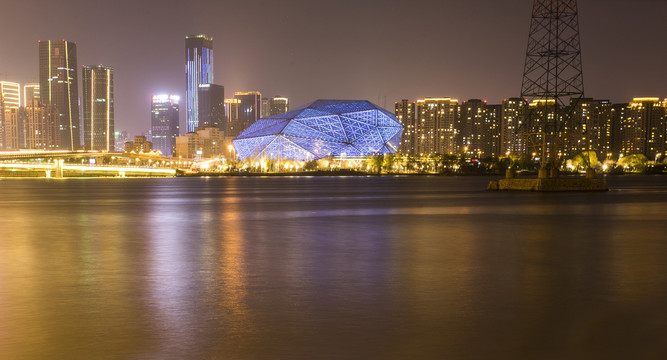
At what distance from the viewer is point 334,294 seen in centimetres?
1116

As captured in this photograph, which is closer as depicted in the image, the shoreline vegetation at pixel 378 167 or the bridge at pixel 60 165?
the bridge at pixel 60 165

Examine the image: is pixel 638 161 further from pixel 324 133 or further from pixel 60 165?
pixel 60 165

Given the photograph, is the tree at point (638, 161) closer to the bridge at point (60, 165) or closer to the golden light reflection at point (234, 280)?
the bridge at point (60, 165)

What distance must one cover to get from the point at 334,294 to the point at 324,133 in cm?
15807

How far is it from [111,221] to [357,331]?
75.7 feet

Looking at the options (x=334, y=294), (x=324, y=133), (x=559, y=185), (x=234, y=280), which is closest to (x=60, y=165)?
(x=324, y=133)

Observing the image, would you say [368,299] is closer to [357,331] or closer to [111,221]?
[357,331]

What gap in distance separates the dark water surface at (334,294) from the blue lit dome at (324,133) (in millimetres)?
142220

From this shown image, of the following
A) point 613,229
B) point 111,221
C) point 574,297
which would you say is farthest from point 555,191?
point 574,297

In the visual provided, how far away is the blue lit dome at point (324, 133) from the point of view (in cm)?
16538

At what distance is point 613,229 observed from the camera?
24.8 meters

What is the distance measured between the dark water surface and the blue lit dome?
142 m

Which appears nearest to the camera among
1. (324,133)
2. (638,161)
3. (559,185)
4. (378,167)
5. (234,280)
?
(234,280)

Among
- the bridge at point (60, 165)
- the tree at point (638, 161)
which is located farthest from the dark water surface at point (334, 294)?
the tree at point (638, 161)
